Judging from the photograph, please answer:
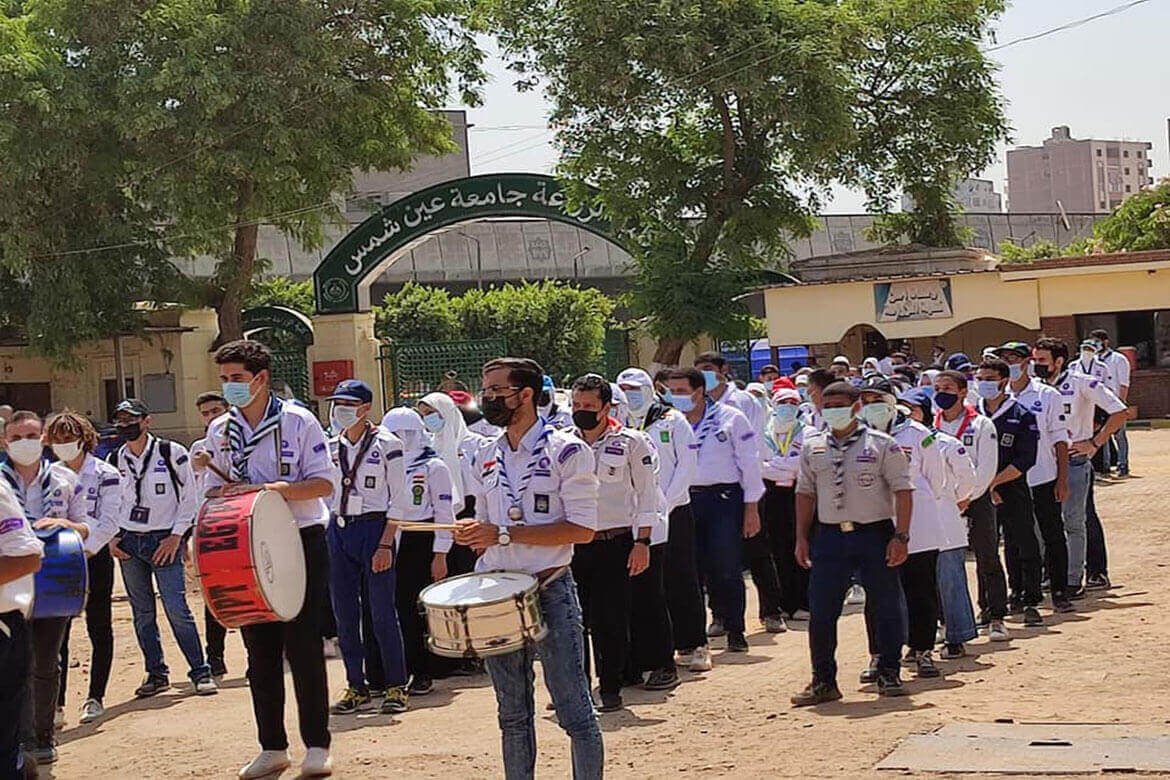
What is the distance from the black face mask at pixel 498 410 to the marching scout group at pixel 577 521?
12mm

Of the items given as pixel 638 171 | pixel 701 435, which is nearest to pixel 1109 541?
pixel 701 435

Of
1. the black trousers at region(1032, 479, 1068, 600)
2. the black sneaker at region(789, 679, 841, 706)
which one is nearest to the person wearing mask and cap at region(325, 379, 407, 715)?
the black sneaker at region(789, 679, 841, 706)

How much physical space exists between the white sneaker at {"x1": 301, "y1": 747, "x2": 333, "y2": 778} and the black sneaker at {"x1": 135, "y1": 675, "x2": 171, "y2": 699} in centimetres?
381

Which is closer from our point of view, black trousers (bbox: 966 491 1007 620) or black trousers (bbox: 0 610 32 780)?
black trousers (bbox: 0 610 32 780)

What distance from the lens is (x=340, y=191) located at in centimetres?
3662

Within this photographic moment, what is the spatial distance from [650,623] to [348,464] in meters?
2.09

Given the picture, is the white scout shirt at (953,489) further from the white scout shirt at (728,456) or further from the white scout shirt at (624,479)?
the white scout shirt at (624,479)

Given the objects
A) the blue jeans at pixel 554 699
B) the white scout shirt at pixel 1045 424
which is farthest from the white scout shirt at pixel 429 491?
the white scout shirt at pixel 1045 424

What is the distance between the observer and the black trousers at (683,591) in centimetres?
1127

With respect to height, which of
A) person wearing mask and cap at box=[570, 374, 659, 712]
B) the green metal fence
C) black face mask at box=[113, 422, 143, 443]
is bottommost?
person wearing mask and cap at box=[570, 374, 659, 712]

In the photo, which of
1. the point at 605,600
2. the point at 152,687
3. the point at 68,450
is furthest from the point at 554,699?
the point at 152,687

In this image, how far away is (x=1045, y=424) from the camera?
41.9ft

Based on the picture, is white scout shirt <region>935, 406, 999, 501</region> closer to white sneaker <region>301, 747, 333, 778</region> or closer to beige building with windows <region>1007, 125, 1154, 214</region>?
white sneaker <region>301, 747, 333, 778</region>

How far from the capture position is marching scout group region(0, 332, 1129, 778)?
711cm
